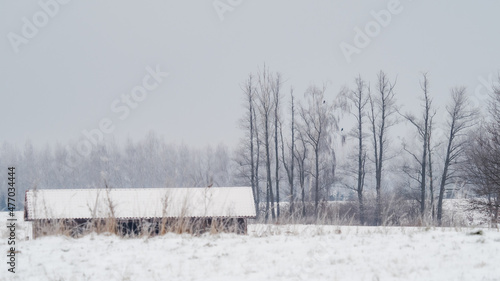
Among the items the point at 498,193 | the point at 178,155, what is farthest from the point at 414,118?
the point at 178,155

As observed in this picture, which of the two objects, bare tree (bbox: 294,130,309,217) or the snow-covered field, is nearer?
the snow-covered field

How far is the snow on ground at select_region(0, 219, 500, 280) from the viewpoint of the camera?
15.1ft

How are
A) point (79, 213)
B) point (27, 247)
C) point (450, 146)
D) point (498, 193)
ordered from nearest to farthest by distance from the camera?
point (27, 247), point (79, 213), point (498, 193), point (450, 146)

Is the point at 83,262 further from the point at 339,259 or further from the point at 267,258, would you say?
the point at 339,259

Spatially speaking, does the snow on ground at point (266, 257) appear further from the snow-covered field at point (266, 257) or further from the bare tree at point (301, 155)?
the bare tree at point (301, 155)

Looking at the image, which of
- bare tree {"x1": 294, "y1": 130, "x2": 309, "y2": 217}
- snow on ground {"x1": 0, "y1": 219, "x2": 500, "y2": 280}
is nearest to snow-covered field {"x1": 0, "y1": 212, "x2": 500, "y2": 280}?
snow on ground {"x1": 0, "y1": 219, "x2": 500, "y2": 280}

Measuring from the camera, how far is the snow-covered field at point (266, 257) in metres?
4.59

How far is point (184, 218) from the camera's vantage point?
7449 millimetres

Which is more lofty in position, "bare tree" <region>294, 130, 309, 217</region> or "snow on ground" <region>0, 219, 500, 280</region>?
"bare tree" <region>294, 130, 309, 217</region>

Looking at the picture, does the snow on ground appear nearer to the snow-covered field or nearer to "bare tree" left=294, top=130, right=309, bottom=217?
the snow-covered field

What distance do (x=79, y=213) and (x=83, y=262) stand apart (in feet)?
41.8

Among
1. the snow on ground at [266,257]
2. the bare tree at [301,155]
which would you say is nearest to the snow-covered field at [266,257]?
the snow on ground at [266,257]

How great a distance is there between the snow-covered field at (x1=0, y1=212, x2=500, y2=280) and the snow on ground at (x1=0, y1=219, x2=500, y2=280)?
0.01 m

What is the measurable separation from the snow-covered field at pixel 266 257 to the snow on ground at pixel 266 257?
10 mm
